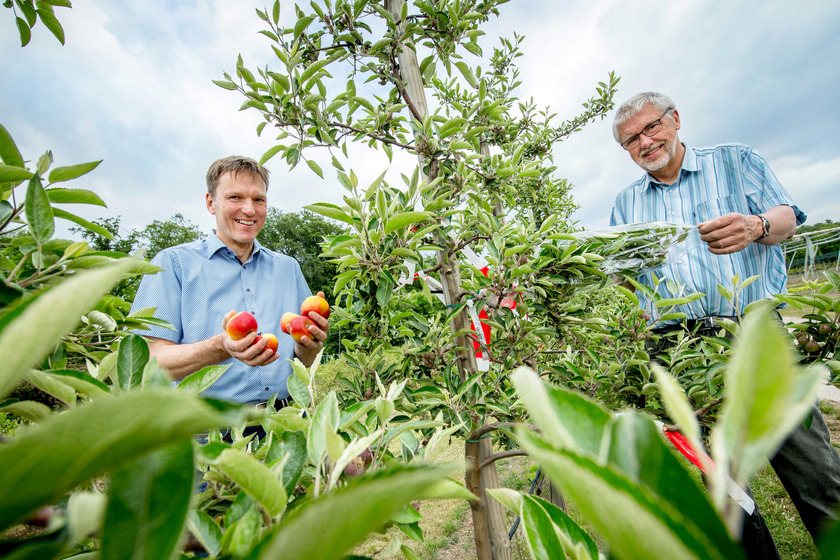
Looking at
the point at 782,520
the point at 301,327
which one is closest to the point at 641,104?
the point at 301,327

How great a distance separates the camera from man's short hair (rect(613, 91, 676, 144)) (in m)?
2.43

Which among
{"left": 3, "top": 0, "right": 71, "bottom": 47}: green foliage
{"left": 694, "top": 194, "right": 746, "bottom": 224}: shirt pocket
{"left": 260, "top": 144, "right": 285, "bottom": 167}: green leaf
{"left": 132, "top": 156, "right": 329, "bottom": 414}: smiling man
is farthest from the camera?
{"left": 694, "top": 194, "right": 746, "bottom": 224}: shirt pocket

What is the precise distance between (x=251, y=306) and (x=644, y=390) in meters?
2.07

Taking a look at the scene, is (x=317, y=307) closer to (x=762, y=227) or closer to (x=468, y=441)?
(x=468, y=441)

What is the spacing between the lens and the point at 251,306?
91.6 inches

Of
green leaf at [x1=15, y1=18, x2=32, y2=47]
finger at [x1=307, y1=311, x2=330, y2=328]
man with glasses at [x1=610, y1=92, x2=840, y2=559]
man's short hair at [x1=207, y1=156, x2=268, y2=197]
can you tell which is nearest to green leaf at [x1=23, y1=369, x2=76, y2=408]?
green leaf at [x1=15, y1=18, x2=32, y2=47]

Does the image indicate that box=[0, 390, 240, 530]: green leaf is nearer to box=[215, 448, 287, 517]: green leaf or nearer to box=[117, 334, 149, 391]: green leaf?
box=[215, 448, 287, 517]: green leaf

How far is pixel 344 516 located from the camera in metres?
0.21

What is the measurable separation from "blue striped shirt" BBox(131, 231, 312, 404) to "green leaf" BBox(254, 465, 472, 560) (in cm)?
201

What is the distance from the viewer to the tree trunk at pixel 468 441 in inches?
71.9

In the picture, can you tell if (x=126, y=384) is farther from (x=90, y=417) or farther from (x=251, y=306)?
(x=251, y=306)

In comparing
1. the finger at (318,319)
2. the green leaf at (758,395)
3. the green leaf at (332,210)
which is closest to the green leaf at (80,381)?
the green leaf at (758,395)

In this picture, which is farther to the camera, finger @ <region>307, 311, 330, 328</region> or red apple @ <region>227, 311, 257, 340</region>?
finger @ <region>307, 311, 330, 328</region>

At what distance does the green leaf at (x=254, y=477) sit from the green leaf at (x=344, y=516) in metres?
0.15
